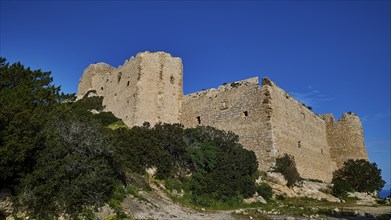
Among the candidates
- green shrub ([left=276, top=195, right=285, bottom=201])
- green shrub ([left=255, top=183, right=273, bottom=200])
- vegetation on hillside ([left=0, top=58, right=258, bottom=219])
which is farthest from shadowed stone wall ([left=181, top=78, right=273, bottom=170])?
vegetation on hillside ([left=0, top=58, right=258, bottom=219])

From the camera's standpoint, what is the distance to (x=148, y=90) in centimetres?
2455

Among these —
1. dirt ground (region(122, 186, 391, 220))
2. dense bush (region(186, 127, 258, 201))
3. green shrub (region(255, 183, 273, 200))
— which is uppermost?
dense bush (region(186, 127, 258, 201))

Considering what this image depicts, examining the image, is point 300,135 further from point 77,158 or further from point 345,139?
point 77,158

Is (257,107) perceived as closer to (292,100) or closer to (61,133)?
(292,100)

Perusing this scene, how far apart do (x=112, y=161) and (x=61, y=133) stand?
6.53 ft

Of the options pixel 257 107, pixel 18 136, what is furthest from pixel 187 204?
pixel 257 107

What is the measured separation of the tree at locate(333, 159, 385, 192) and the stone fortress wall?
3.78ft

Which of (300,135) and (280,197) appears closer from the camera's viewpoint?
(280,197)

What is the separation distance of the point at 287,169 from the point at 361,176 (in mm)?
9517

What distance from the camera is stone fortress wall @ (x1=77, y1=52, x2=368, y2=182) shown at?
67.2 ft

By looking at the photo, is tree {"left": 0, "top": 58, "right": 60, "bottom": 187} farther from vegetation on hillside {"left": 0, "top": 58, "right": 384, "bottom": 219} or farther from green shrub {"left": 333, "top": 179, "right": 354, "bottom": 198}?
green shrub {"left": 333, "top": 179, "right": 354, "bottom": 198}

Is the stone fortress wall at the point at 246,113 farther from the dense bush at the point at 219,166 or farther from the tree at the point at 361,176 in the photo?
the dense bush at the point at 219,166

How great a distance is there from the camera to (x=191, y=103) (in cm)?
2562

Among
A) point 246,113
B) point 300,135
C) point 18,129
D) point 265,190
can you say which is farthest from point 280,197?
point 18,129
